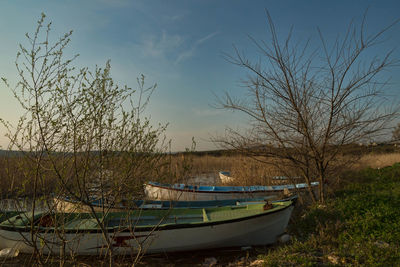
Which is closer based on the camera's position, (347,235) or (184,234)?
(347,235)

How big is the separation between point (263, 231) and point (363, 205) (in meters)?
2.54

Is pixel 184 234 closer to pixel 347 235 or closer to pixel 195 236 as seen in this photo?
pixel 195 236

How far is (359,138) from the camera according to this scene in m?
5.87

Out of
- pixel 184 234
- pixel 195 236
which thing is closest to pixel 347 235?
pixel 195 236

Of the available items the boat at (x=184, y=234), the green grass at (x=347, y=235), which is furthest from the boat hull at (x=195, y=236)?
the green grass at (x=347, y=235)

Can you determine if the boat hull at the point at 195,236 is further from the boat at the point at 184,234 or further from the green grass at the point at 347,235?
the green grass at the point at 347,235

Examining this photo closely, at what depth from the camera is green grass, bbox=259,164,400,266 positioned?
3607 mm

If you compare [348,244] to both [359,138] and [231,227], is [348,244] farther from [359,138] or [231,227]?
[359,138]

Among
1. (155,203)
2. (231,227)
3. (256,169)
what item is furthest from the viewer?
(256,169)

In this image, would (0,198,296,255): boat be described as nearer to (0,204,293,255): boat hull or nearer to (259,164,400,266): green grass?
(0,204,293,255): boat hull

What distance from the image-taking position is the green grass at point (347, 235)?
3607 millimetres

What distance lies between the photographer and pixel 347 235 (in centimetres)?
461

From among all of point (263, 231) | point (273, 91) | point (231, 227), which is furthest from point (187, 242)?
point (273, 91)

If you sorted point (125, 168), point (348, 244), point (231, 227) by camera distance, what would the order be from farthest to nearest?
point (231, 227), point (348, 244), point (125, 168)
